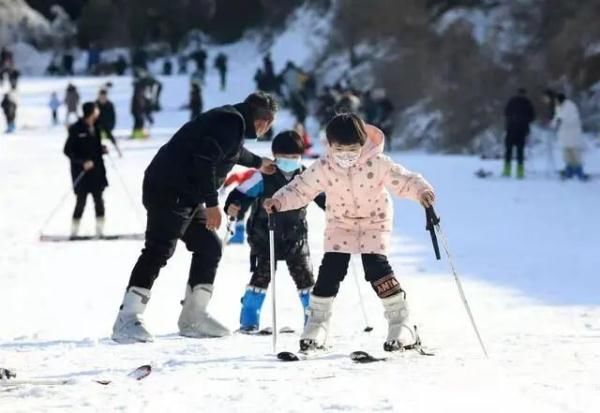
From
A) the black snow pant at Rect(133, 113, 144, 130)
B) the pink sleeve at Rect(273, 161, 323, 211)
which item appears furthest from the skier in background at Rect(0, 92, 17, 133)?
the pink sleeve at Rect(273, 161, 323, 211)

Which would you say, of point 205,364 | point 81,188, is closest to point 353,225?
point 205,364

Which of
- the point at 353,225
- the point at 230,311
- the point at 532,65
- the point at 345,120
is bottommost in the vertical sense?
the point at 230,311

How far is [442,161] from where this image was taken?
82.3 feet

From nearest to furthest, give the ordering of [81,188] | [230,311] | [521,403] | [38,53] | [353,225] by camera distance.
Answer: [521,403] < [353,225] < [230,311] < [81,188] < [38,53]

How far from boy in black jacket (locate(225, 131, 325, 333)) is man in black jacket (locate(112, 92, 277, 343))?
56 cm

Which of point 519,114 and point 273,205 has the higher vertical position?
point 519,114

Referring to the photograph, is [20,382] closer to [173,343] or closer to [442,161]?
[173,343]

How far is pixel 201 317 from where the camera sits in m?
7.46

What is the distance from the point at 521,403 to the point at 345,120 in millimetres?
1951

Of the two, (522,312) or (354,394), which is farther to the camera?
(522,312)

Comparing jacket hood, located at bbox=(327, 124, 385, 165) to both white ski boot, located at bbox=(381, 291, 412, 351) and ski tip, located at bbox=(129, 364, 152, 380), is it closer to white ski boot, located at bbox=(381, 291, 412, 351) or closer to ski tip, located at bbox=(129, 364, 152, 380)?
white ski boot, located at bbox=(381, 291, 412, 351)

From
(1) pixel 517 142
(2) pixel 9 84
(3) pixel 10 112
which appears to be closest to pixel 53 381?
(1) pixel 517 142

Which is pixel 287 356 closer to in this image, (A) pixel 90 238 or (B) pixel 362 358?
(B) pixel 362 358

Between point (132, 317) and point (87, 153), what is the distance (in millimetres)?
6612
